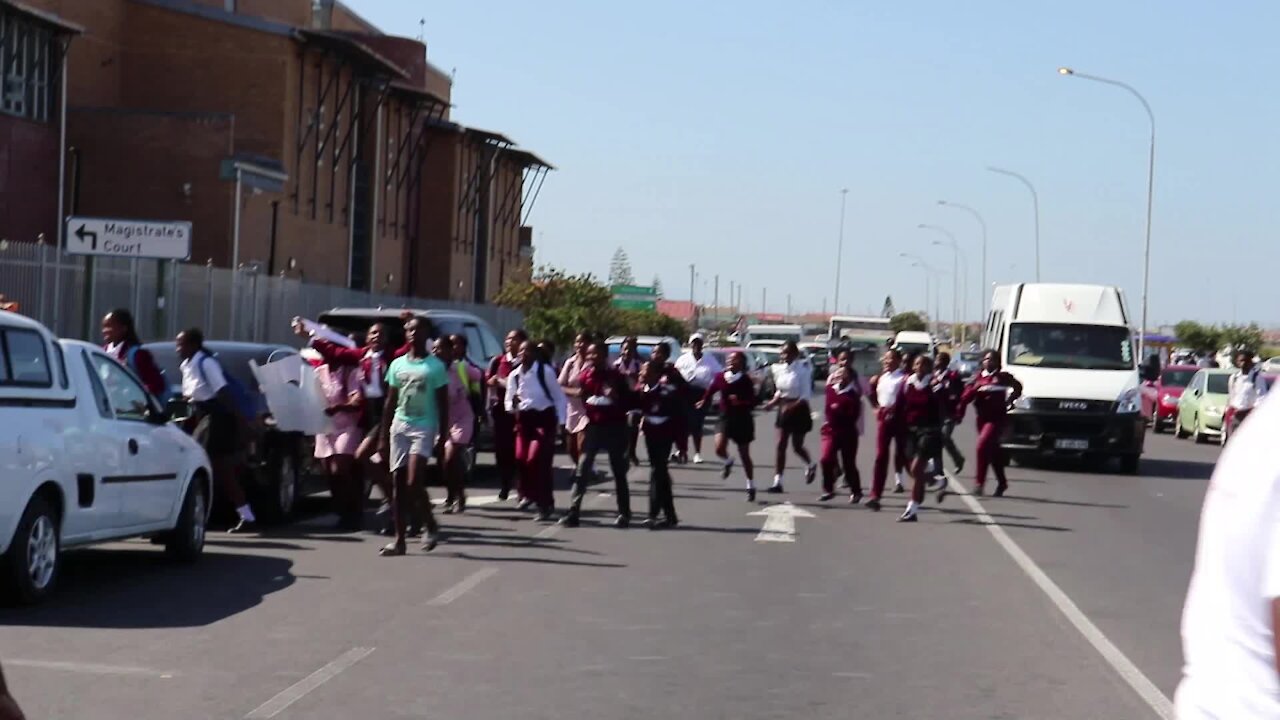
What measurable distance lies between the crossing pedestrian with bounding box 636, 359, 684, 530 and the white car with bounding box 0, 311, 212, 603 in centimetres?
466

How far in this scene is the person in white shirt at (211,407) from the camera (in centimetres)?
1528

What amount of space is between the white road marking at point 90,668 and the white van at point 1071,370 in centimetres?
1960

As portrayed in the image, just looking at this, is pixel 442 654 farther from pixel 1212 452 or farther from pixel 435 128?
pixel 435 128

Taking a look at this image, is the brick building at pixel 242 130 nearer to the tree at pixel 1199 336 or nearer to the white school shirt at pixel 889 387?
the white school shirt at pixel 889 387

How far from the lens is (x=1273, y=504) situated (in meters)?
2.80

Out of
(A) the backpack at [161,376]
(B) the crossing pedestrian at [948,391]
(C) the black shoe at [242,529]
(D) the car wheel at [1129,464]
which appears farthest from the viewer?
(D) the car wheel at [1129,464]

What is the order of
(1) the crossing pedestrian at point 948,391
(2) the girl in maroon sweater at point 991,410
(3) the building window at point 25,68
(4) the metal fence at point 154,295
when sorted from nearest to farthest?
(1) the crossing pedestrian at point 948,391
(2) the girl in maroon sweater at point 991,410
(4) the metal fence at point 154,295
(3) the building window at point 25,68

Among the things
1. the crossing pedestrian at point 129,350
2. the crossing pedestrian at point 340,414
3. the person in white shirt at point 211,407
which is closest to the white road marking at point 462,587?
the crossing pedestrian at point 340,414

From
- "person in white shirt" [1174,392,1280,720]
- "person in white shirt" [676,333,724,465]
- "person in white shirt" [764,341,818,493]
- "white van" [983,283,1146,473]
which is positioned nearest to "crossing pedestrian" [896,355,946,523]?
"person in white shirt" [764,341,818,493]

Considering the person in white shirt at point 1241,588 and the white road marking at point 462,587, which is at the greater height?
the person in white shirt at point 1241,588

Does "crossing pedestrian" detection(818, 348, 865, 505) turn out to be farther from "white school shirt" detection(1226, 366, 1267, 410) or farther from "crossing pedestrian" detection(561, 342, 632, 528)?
"white school shirt" detection(1226, 366, 1267, 410)

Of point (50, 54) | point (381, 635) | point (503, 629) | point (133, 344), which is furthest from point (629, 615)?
point (50, 54)

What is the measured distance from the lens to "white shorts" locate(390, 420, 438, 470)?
1440 centimetres

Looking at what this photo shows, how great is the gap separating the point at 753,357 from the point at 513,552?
35.1 meters
